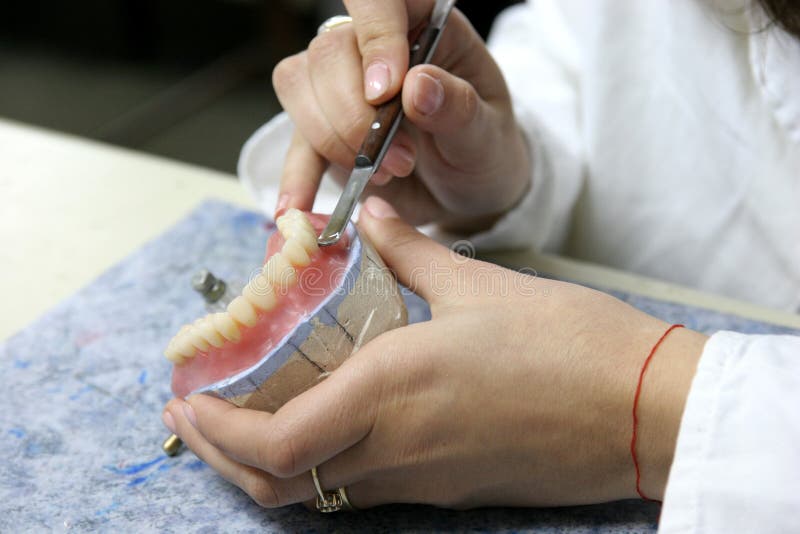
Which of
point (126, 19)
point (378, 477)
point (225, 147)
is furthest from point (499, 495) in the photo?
point (126, 19)

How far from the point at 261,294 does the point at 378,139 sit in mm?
219

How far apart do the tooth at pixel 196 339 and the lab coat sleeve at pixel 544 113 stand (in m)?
0.50

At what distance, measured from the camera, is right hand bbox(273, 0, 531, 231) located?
847 millimetres

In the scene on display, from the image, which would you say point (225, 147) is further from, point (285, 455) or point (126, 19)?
point (285, 455)

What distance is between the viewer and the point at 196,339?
73cm

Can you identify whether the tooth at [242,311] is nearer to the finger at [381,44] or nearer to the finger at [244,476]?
the finger at [244,476]

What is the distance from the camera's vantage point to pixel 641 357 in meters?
0.69

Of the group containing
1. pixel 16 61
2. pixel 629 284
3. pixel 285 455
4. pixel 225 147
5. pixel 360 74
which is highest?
pixel 360 74

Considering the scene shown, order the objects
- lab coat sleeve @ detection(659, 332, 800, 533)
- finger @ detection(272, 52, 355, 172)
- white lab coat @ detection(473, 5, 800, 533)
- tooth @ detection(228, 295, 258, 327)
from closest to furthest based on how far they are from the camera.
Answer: lab coat sleeve @ detection(659, 332, 800, 533), tooth @ detection(228, 295, 258, 327), finger @ detection(272, 52, 355, 172), white lab coat @ detection(473, 5, 800, 533)

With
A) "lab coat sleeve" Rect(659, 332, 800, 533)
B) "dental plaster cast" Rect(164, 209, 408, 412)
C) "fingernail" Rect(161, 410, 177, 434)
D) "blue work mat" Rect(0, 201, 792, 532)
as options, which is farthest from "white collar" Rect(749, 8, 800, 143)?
"fingernail" Rect(161, 410, 177, 434)

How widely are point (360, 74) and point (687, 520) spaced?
57cm

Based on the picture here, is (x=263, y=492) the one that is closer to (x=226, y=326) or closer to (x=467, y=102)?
(x=226, y=326)

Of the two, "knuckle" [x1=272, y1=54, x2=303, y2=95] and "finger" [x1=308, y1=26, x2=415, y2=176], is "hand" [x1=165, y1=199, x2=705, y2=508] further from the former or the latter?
"knuckle" [x1=272, y1=54, x2=303, y2=95]

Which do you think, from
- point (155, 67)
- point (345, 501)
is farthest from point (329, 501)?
point (155, 67)
